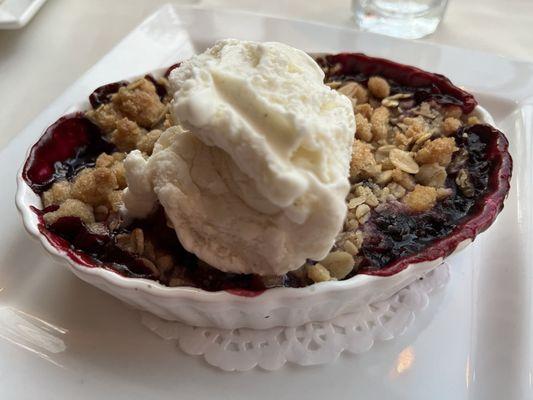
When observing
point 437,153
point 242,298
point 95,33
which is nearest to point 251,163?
point 242,298

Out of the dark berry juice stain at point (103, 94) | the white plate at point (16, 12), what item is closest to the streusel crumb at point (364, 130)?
the dark berry juice stain at point (103, 94)

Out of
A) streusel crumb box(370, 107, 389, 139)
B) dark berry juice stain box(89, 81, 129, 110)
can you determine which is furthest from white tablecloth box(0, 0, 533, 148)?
streusel crumb box(370, 107, 389, 139)

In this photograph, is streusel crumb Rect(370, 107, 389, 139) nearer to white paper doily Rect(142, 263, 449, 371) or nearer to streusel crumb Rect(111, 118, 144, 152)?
white paper doily Rect(142, 263, 449, 371)

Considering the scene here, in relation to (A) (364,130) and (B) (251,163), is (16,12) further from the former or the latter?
(B) (251,163)

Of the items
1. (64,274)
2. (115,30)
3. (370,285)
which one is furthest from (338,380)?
(115,30)

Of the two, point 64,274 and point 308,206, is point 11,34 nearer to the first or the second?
point 64,274

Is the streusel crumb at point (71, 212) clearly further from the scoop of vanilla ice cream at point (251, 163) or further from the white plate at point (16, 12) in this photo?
the white plate at point (16, 12)

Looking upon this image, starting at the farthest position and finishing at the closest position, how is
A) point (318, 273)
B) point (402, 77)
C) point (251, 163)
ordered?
point (402, 77) < point (318, 273) < point (251, 163)
